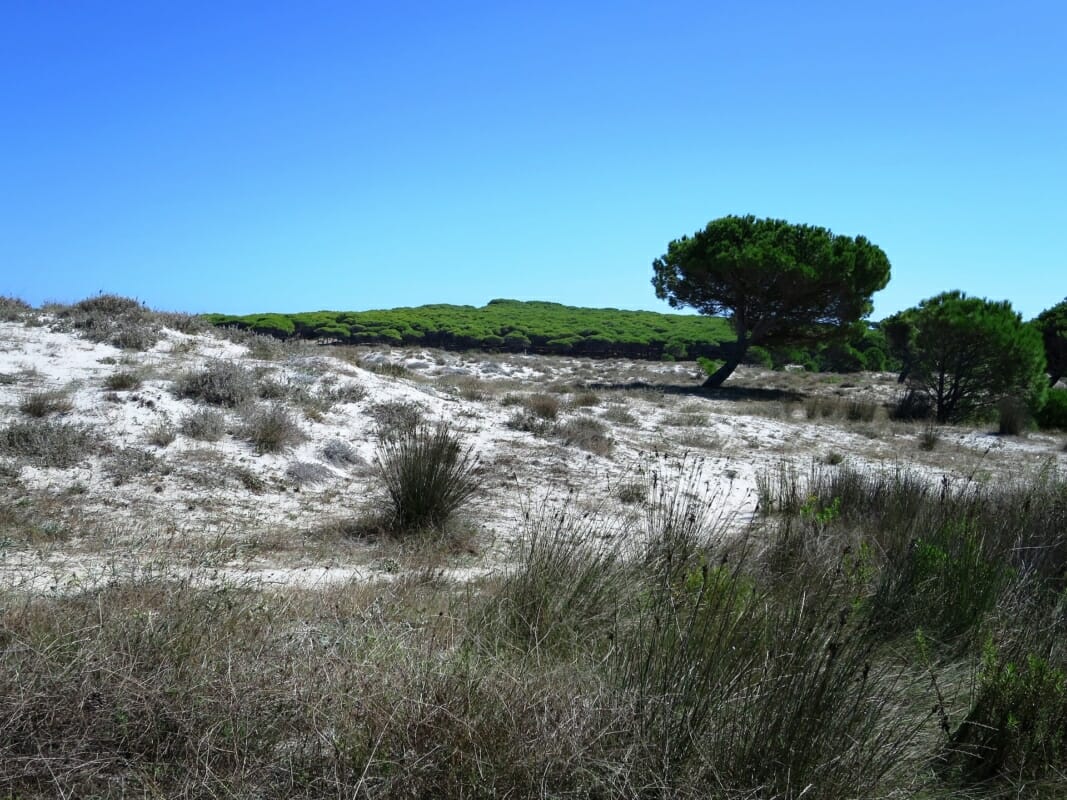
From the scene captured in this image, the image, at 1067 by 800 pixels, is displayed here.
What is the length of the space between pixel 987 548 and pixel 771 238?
79.4 feet

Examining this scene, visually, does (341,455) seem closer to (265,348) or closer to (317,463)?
(317,463)

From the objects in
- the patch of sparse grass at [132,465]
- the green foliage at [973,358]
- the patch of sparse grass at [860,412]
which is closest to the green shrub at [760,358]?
the green foliage at [973,358]

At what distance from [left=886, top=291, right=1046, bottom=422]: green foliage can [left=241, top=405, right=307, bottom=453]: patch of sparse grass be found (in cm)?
1636

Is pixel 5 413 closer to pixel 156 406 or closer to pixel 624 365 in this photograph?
pixel 156 406

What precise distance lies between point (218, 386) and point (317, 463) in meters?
2.51

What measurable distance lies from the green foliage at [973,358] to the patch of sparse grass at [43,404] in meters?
18.8

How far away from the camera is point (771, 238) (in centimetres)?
2777

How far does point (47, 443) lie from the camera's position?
824cm

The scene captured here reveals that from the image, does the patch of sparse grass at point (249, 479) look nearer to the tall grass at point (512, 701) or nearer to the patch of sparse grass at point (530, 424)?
the tall grass at point (512, 701)

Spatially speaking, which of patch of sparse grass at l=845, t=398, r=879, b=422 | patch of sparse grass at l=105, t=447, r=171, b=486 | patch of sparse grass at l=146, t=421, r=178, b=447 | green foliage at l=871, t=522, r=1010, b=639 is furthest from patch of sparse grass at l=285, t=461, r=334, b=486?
patch of sparse grass at l=845, t=398, r=879, b=422

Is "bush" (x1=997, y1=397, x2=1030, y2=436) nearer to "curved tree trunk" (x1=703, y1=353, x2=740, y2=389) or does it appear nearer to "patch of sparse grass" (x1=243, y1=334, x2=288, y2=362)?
"curved tree trunk" (x1=703, y1=353, x2=740, y2=389)

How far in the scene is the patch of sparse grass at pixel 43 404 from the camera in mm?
9336

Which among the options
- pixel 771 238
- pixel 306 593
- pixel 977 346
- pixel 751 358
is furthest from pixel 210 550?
pixel 751 358

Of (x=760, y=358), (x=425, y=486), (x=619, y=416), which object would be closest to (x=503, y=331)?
(x=760, y=358)
